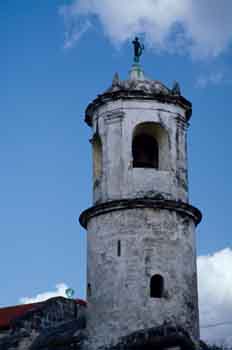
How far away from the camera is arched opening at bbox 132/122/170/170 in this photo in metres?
27.5

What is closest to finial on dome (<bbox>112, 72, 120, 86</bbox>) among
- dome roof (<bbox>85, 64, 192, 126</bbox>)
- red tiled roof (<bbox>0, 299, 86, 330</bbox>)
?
dome roof (<bbox>85, 64, 192, 126</bbox>)

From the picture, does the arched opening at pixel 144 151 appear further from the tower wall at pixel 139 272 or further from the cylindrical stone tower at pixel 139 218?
the tower wall at pixel 139 272

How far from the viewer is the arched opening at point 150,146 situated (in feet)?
90.3

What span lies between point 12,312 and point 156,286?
10.2 m

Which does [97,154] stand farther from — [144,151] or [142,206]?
[142,206]

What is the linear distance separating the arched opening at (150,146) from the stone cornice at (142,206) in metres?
1.52

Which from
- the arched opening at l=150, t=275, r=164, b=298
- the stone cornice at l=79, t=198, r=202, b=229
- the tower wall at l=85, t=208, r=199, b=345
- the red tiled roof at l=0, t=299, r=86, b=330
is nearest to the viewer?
the tower wall at l=85, t=208, r=199, b=345

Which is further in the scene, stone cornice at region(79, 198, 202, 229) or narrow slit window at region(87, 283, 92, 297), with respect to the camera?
narrow slit window at region(87, 283, 92, 297)

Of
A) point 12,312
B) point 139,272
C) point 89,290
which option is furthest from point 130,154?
point 12,312

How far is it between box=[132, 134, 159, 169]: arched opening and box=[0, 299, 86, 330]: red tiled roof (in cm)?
732

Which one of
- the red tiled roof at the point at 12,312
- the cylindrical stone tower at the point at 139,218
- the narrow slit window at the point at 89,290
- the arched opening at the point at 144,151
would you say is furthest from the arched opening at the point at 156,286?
the red tiled roof at the point at 12,312

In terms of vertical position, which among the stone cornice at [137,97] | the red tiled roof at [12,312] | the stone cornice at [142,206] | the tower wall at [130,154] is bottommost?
the red tiled roof at [12,312]

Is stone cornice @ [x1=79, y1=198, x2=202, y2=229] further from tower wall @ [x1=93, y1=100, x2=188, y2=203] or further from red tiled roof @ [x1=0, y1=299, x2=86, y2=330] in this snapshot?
red tiled roof @ [x1=0, y1=299, x2=86, y2=330]

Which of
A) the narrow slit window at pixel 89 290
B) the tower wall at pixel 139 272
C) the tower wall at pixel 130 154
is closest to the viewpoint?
the tower wall at pixel 139 272
